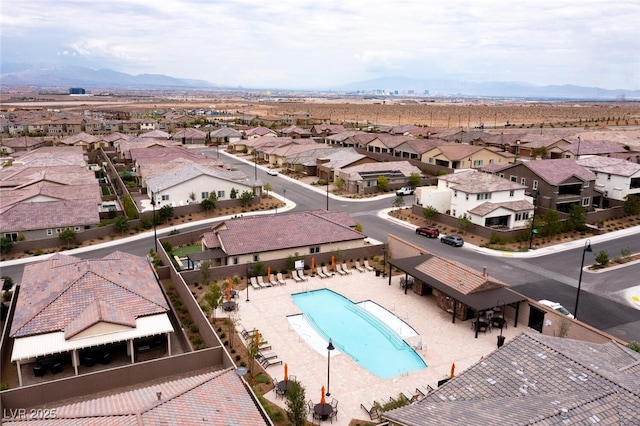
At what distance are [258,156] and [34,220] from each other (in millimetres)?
57233

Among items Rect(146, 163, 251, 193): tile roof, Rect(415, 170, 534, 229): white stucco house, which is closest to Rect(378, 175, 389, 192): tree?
Rect(415, 170, 534, 229): white stucco house

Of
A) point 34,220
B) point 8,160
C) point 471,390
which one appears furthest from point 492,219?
point 8,160

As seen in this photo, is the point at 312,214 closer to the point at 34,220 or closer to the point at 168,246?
the point at 168,246

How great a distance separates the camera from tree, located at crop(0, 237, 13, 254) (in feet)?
153

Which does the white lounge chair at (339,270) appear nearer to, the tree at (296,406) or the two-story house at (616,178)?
the tree at (296,406)

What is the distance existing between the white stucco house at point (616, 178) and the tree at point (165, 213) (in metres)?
53.4

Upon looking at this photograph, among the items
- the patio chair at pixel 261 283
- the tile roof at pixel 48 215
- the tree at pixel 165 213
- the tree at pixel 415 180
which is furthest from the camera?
the tree at pixel 415 180

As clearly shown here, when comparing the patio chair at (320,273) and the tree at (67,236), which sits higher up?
the tree at (67,236)

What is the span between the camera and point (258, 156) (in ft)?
341

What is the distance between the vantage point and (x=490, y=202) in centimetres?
5384

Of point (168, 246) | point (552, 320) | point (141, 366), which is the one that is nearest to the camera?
point (141, 366)

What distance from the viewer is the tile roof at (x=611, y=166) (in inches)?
2391

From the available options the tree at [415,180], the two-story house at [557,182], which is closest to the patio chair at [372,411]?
the two-story house at [557,182]

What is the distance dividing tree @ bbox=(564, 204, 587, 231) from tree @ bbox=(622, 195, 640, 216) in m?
8.63
